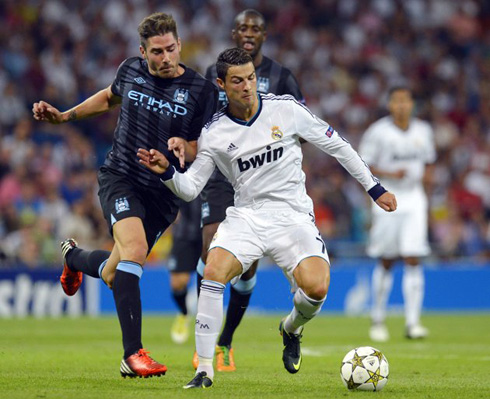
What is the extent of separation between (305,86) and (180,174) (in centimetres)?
1425

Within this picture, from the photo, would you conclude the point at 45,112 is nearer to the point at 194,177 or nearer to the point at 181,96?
the point at 181,96

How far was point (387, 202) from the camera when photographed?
6.73 m

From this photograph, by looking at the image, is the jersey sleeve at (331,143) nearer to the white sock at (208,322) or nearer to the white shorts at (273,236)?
the white shorts at (273,236)

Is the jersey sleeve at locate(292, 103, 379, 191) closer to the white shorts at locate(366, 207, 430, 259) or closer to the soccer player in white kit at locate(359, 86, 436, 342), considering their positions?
the soccer player in white kit at locate(359, 86, 436, 342)

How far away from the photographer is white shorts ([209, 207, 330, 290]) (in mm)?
6688

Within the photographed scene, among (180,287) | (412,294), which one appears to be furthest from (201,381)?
(412,294)

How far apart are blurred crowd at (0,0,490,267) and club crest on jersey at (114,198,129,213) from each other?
8.82 metres

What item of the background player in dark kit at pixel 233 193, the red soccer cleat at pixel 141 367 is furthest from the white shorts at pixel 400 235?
the red soccer cleat at pixel 141 367

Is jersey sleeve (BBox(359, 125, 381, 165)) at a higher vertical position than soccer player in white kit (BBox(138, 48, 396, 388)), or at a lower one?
higher

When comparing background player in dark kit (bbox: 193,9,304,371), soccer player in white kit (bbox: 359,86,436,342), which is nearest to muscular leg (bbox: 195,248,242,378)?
background player in dark kit (bbox: 193,9,304,371)

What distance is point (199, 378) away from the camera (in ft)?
20.4

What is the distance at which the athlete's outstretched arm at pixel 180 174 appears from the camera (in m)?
6.38

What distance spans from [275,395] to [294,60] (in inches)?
603

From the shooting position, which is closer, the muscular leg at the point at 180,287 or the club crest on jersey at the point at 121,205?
the club crest on jersey at the point at 121,205
